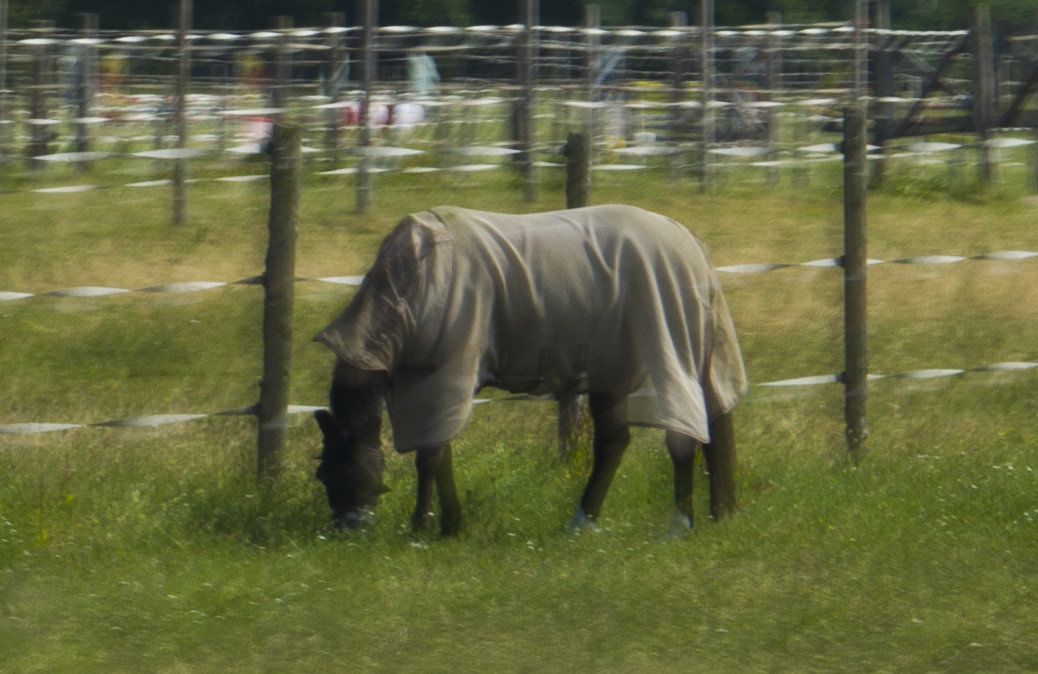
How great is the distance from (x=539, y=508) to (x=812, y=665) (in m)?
1.64

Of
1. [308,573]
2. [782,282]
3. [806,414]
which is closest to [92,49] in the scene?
[782,282]

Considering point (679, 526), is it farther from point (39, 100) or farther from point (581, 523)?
point (39, 100)

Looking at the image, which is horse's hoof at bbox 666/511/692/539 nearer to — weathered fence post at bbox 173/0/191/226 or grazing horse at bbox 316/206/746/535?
grazing horse at bbox 316/206/746/535

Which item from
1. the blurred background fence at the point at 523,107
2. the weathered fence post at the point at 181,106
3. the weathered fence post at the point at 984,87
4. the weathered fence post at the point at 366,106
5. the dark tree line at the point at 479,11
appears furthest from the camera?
the dark tree line at the point at 479,11

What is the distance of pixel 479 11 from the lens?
47.1 m

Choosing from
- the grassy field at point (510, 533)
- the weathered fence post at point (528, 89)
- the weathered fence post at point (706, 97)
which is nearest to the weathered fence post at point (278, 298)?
the grassy field at point (510, 533)

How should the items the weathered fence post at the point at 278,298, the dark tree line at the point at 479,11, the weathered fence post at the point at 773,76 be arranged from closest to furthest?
the weathered fence post at the point at 278,298 → the weathered fence post at the point at 773,76 → the dark tree line at the point at 479,11

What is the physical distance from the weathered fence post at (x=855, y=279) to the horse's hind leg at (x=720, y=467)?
1012mm

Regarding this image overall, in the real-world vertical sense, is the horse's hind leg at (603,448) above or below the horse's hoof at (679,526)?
above

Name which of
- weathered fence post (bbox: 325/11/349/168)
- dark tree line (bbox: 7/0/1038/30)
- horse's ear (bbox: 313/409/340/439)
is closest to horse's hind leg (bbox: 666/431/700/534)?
horse's ear (bbox: 313/409/340/439)

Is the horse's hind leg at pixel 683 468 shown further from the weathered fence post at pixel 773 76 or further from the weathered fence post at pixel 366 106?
the weathered fence post at pixel 773 76

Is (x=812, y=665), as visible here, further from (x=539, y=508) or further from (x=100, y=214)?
(x=100, y=214)

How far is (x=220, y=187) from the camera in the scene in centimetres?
1498

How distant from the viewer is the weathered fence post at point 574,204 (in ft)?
20.3
